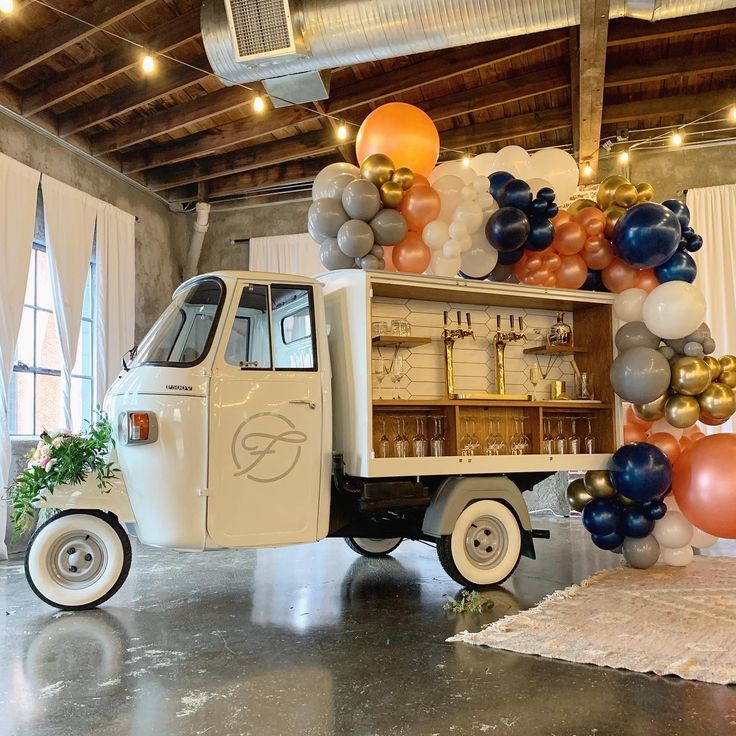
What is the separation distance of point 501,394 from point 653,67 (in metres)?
3.59

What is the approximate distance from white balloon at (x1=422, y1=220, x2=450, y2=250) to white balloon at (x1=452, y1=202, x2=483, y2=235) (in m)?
0.10

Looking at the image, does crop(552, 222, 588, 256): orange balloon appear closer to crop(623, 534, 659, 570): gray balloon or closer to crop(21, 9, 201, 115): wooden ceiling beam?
crop(623, 534, 659, 570): gray balloon

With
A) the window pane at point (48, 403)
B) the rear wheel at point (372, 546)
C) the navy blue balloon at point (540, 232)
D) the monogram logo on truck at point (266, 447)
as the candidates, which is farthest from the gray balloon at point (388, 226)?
the window pane at point (48, 403)

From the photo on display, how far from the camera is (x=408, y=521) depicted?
4289 mm

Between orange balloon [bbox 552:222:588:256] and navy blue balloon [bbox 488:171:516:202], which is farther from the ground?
navy blue balloon [bbox 488:171:516:202]

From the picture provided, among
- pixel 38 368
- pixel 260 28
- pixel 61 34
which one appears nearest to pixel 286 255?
pixel 38 368

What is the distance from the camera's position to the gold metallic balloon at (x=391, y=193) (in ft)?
13.2

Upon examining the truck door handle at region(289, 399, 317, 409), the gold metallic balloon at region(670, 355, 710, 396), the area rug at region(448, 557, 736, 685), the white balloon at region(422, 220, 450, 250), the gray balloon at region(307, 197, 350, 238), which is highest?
the gray balloon at region(307, 197, 350, 238)

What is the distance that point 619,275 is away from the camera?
4.50 m

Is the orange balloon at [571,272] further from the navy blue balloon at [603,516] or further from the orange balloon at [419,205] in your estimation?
the navy blue balloon at [603,516]

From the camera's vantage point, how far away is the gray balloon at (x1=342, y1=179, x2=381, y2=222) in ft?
12.9

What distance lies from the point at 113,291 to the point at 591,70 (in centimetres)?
504

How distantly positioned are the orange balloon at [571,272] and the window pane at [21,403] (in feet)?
15.6

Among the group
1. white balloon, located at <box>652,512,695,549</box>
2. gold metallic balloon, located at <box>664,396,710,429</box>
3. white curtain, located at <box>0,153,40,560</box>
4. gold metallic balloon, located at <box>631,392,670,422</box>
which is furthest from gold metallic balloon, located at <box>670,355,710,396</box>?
white curtain, located at <box>0,153,40,560</box>
